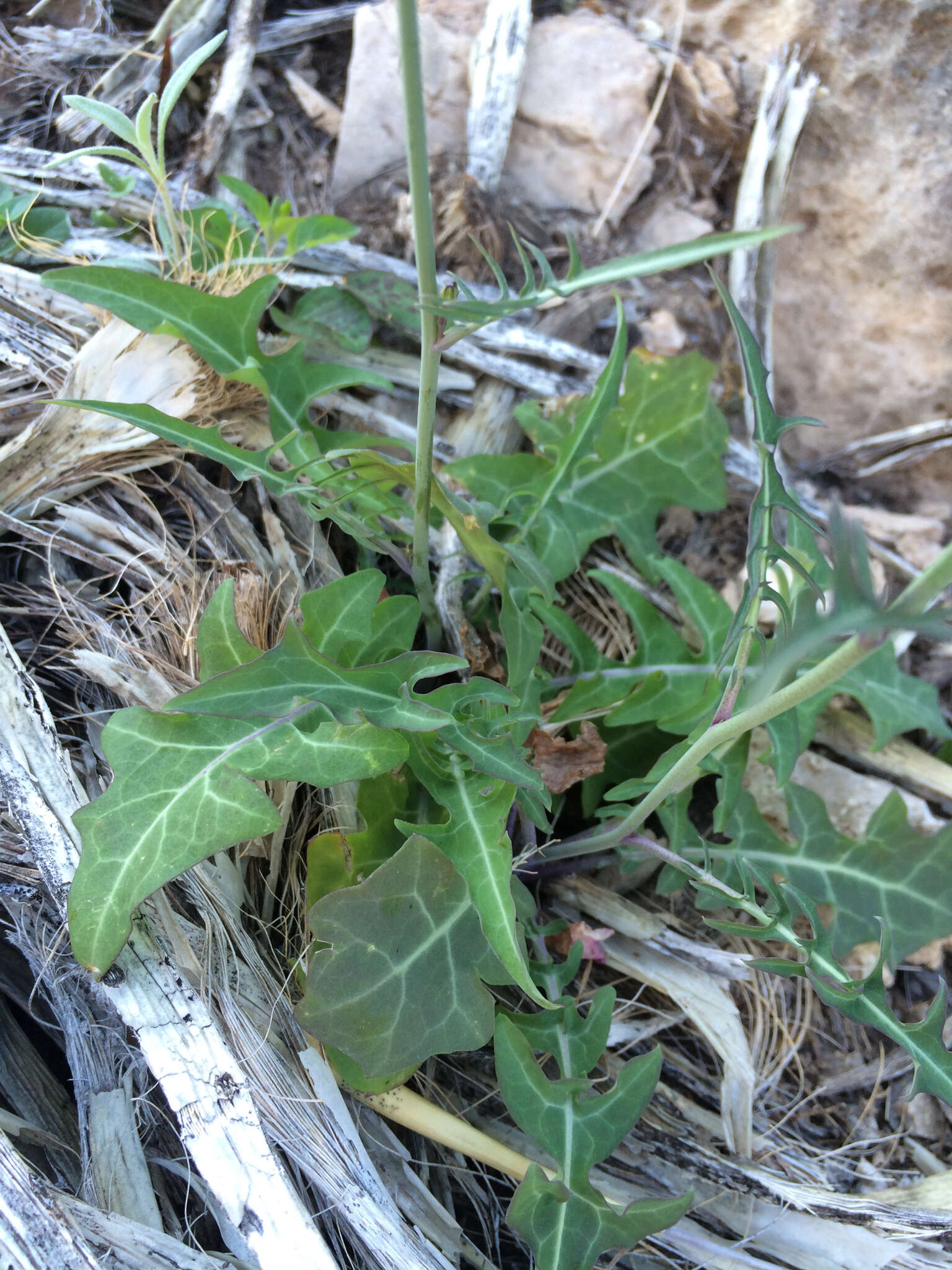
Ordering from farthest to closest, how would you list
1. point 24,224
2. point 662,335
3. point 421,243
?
point 662,335
point 24,224
point 421,243

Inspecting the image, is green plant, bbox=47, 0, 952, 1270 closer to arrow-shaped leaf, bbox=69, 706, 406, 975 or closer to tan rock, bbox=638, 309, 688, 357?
arrow-shaped leaf, bbox=69, 706, 406, 975

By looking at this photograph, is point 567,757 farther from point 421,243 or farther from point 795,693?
point 421,243

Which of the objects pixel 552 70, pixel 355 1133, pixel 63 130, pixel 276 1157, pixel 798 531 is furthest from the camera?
pixel 552 70

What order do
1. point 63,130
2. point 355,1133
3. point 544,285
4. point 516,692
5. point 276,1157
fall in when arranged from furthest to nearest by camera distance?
point 63,130
point 516,692
point 355,1133
point 276,1157
point 544,285

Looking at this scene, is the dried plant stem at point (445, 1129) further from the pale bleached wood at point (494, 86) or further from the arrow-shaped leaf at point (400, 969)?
the pale bleached wood at point (494, 86)

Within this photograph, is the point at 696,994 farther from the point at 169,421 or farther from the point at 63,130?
the point at 63,130

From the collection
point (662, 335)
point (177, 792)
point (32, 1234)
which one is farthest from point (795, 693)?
point (662, 335)

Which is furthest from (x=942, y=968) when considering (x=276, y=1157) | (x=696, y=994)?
(x=276, y=1157)
